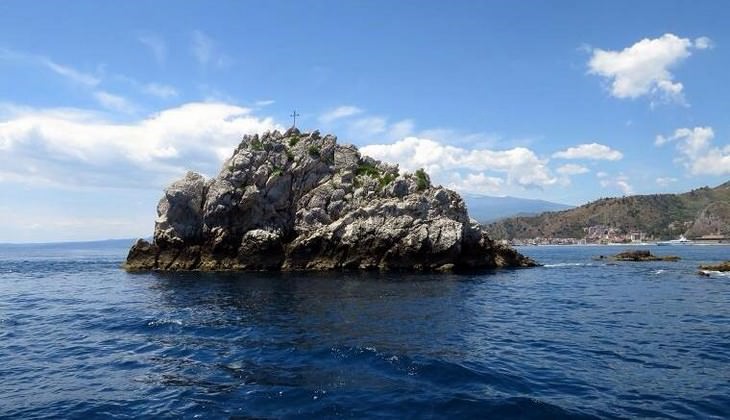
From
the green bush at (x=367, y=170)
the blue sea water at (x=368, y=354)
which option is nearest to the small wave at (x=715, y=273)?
the blue sea water at (x=368, y=354)

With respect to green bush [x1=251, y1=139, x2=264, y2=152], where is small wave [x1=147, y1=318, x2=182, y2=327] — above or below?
below

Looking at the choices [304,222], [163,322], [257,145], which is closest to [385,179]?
[304,222]

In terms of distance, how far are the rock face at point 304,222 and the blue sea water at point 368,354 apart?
22.3 metres

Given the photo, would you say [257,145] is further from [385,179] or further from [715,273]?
[715,273]

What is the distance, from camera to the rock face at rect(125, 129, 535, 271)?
70.2m

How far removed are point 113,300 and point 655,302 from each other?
44476mm

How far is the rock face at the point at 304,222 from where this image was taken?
70.2 m

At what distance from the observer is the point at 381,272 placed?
67125mm

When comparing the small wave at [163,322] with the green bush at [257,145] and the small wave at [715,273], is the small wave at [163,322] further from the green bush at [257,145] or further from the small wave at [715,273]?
the small wave at [715,273]

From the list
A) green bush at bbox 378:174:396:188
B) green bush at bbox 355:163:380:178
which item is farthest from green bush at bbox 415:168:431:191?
green bush at bbox 355:163:380:178

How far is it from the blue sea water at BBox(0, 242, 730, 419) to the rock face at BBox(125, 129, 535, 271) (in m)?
22.3

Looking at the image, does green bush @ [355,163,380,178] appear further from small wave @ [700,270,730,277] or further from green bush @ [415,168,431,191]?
small wave @ [700,270,730,277]

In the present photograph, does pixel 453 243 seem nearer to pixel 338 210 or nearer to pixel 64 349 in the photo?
pixel 338 210

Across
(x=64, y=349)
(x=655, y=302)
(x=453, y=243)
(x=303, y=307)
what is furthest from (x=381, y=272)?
(x=64, y=349)
